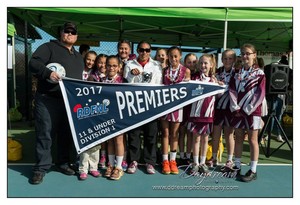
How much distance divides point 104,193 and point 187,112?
5.16 feet

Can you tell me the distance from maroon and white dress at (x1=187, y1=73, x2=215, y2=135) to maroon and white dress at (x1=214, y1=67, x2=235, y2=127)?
7.0 inches

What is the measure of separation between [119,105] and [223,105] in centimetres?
146

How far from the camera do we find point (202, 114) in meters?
3.72

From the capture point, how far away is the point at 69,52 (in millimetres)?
3627

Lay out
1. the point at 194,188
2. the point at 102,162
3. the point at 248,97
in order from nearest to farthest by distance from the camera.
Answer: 1. the point at 194,188
2. the point at 248,97
3. the point at 102,162

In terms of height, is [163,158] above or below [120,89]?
below

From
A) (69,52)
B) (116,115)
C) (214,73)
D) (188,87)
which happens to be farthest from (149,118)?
(69,52)

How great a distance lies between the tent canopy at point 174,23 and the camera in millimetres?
4875

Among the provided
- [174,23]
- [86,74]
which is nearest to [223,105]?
[86,74]

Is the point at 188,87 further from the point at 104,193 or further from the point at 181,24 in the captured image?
the point at 181,24

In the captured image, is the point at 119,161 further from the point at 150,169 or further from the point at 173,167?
the point at 173,167

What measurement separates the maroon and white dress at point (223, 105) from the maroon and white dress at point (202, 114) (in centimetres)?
18

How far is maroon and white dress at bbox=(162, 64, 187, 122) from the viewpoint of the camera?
146 inches

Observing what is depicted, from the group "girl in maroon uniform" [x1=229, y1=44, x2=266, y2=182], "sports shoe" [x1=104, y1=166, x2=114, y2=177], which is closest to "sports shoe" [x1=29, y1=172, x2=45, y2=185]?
"sports shoe" [x1=104, y1=166, x2=114, y2=177]
